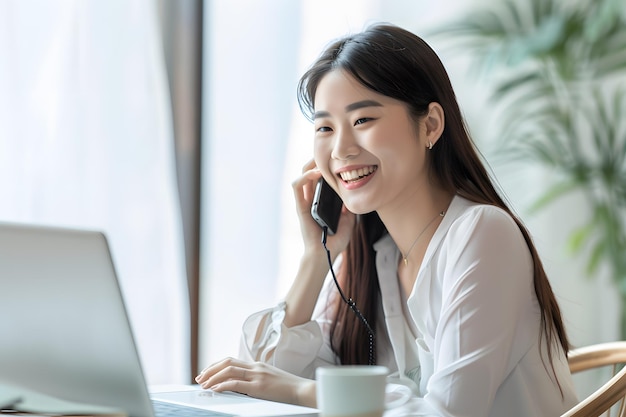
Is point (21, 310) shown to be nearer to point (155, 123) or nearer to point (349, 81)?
point (349, 81)

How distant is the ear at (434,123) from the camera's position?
58.7 inches

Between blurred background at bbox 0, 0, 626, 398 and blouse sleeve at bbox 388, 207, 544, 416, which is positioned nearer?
blouse sleeve at bbox 388, 207, 544, 416

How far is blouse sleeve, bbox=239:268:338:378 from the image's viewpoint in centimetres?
159

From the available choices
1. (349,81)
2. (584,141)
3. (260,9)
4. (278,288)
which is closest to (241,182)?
(278,288)

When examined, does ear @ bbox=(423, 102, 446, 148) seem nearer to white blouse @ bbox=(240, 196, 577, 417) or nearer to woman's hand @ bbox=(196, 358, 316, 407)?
white blouse @ bbox=(240, 196, 577, 417)

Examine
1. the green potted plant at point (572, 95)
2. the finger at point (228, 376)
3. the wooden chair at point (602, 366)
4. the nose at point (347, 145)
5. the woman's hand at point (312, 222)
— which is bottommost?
the wooden chair at point (602, 366)

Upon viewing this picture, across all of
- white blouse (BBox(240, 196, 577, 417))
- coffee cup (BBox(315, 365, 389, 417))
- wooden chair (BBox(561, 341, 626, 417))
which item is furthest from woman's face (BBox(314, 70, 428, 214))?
coffee cup (BBox(315, 365, 389, 417))

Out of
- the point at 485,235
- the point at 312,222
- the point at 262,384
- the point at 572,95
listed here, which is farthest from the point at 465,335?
the point at 572,95

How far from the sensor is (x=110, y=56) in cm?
258

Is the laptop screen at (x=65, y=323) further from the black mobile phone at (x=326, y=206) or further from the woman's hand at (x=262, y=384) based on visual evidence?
the black mobile phone at (x=326, y=206)

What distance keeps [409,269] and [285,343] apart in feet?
0.88

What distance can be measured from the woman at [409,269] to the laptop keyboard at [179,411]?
0.55ft

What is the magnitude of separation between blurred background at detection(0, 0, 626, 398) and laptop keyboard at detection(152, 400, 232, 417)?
1405 mm

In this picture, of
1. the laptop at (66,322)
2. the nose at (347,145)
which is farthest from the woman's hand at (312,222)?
the laptop at (66,322)
